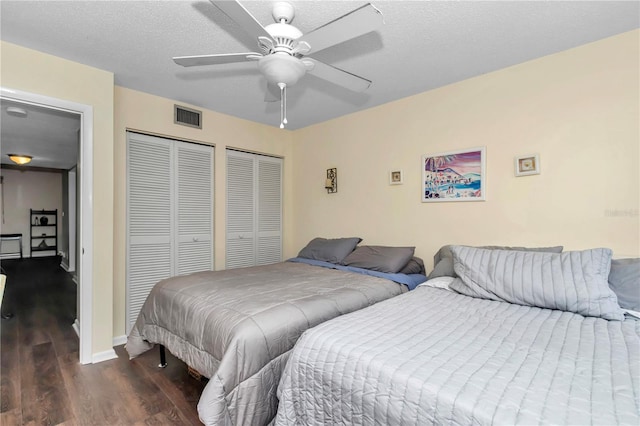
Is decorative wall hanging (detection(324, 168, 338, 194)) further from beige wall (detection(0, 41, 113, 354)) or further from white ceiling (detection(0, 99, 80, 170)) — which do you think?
white ceiling (detection(0, 99, 80, 170))

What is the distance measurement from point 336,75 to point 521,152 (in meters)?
1.61

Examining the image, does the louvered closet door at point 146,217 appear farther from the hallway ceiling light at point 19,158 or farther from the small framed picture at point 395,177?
the hallway ceiling light at point 19,158

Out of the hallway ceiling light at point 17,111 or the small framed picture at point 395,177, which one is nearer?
the hallway ceiling light at point 17,111

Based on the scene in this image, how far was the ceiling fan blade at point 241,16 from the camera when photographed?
1295mm

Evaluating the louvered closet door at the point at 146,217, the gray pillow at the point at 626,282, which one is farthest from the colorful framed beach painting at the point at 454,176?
the louvered closet door at the point at 146,217

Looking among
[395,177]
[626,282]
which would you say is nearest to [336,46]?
[395,177]

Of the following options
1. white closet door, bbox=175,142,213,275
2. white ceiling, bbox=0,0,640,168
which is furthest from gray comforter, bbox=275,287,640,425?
white closet door, bbox=175,142,213,275

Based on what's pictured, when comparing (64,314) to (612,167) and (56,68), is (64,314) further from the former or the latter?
(612,167)

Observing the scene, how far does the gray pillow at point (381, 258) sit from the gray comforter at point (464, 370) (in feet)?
3.54

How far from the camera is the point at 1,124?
3623 mm

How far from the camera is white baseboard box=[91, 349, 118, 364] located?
97.2 inches

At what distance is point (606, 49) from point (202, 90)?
3184mm

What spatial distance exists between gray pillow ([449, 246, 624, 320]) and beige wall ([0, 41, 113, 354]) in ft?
8.94

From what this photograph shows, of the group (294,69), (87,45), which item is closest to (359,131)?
(294,69)
